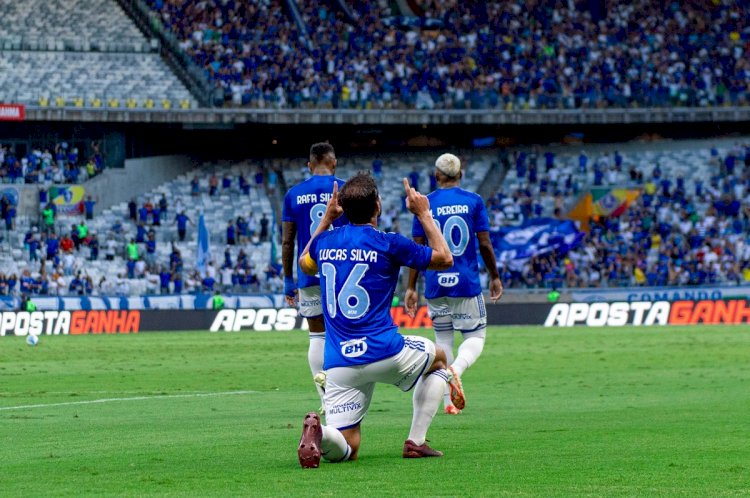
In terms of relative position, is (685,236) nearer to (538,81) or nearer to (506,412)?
(538,81)

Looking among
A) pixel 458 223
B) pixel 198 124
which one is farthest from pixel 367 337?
pixel 198 124

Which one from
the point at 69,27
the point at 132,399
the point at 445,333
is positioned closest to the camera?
the point at 445,333

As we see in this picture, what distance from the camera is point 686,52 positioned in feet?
208

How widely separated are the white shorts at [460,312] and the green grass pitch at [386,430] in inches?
37.3

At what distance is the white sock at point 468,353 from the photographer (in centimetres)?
1402

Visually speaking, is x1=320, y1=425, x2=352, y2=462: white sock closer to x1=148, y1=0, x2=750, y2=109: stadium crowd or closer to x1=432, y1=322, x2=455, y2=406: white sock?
x1=432, y1=322, x2=455, y2=406: white sock

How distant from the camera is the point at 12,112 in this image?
179ft

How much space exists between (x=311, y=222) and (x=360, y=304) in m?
4.44

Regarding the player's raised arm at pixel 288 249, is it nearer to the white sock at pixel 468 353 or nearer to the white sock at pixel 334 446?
the white sock at pixel 468 353

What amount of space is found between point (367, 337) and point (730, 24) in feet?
193

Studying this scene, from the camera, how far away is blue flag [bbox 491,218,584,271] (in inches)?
2063

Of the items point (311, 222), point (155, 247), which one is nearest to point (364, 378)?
point (311, 222)

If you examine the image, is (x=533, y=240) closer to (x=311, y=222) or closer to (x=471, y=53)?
(x=471, y=53)

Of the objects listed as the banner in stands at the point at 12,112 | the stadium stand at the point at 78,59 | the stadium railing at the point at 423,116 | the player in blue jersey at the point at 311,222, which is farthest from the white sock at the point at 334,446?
the stadium stand at the point at 78,59
